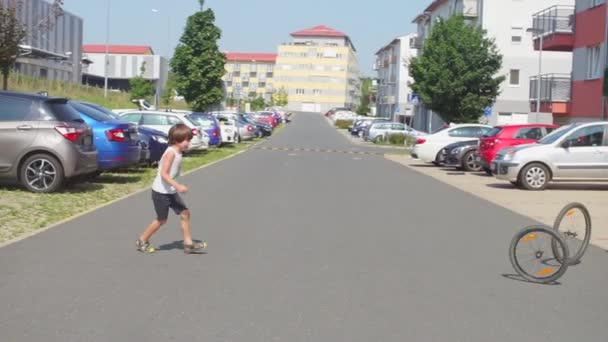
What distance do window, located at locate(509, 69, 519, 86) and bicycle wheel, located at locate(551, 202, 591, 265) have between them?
5534 centimetres

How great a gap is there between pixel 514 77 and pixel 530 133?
40590 millimetres

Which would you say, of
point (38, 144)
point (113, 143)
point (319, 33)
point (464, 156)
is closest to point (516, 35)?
point (464, 156)

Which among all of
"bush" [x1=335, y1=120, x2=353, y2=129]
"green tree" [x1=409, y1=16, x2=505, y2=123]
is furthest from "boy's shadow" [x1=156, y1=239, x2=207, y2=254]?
"bush" [x1=335, y1=120, x2=353, y2=129]

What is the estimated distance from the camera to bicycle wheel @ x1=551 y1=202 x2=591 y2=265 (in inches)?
343

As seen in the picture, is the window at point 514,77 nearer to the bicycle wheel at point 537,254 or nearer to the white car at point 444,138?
the white car at point 444,138

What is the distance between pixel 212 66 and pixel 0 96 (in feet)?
115

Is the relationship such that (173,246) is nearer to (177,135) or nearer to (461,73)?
(177,135)

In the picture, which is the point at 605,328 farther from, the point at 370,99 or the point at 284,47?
the point at 284,47

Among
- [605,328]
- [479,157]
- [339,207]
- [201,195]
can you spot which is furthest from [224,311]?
[479,157]

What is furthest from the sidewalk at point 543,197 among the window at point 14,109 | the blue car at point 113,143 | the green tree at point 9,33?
the green tree at point 9,33

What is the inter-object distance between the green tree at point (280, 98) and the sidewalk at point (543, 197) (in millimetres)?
149391

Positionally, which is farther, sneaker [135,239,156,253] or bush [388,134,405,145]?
bush [388,134,405,145]

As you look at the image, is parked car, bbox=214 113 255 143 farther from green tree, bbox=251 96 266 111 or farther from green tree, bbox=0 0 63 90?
green tree, bbox=251 96 266 111

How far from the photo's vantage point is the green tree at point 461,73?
148 feet
